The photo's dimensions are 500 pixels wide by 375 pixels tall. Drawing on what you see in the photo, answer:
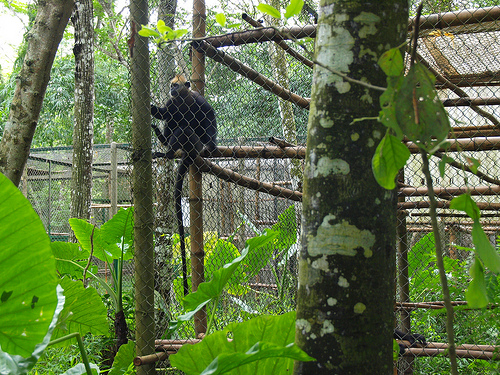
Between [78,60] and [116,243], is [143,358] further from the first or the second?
[78,60]

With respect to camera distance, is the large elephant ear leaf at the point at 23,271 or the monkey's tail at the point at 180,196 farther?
the monkey's tail at the point at 180,196

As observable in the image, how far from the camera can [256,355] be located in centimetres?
78

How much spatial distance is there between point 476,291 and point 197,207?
1986 millimetres

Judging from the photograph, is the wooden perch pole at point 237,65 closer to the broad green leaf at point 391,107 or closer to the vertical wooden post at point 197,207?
the vertical wooden post at point 197,207

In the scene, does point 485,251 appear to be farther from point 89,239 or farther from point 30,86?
point 89,239

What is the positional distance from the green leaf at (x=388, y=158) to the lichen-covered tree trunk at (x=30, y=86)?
3.80 ft

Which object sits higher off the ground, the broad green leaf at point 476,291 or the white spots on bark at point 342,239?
the white spots on bark at point 342,239

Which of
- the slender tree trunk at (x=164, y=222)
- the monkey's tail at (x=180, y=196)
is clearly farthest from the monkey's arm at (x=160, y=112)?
the monkey's tail at (x=180, y=196)

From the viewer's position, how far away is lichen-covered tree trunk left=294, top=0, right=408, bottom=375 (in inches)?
27.6

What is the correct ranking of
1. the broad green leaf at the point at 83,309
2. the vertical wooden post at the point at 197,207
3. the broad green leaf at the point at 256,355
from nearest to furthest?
the broad green leaf at the point at 256,355, the broad green leaf at the point at 83,309, the vertical wooden post at the point at 197,207

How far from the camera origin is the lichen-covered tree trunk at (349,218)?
2.30 ft

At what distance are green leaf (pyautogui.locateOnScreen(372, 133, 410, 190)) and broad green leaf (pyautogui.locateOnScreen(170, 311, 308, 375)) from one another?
0.66 m

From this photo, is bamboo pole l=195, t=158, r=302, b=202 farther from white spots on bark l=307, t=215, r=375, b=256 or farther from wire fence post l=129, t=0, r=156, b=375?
white spots on bark l=307, t=215, r=375, b=256

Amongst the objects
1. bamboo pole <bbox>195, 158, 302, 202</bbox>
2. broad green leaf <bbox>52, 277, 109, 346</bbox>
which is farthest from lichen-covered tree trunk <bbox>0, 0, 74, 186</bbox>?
bamboo pole <bbox>195, 158, 302, 202</bbox>
